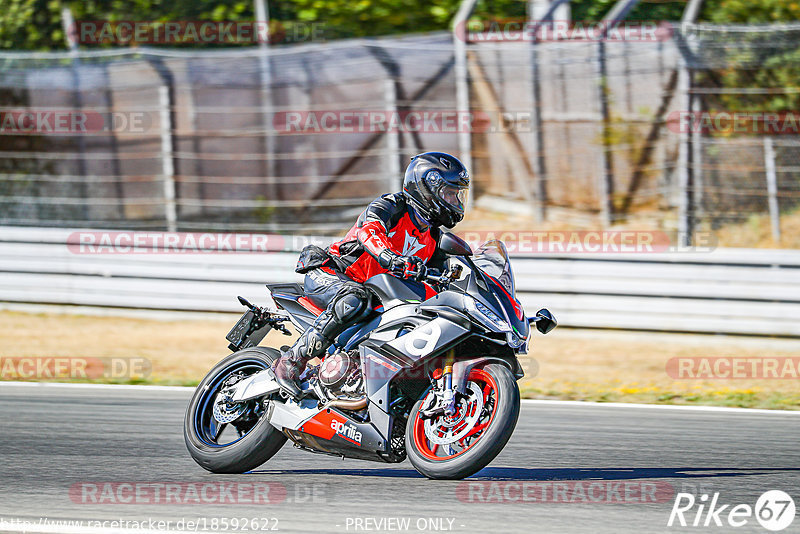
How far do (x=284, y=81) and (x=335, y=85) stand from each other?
0.78 meters

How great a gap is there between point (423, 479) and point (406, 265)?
116 cm

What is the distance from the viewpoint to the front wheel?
5176 millimetres

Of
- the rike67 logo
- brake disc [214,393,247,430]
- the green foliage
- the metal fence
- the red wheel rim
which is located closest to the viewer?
the rike67 logo

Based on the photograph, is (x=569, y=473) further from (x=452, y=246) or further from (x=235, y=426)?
(x=235, y=426)

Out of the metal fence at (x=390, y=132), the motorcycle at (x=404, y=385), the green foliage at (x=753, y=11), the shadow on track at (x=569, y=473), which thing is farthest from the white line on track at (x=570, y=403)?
the green foliage at (x=753, y=11)

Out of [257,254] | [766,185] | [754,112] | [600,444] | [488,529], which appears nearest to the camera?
[488,529]

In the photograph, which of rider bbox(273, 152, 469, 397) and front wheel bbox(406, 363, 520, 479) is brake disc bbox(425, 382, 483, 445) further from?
rider bbox(273, 152, 469, 397)

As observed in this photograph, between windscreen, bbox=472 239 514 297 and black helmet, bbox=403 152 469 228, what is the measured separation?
216 millimetres

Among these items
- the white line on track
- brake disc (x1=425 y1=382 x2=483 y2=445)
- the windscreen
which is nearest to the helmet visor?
the windscreen

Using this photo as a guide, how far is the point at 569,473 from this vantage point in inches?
240

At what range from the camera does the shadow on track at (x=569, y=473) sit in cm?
597

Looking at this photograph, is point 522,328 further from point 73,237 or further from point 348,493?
point 73,237

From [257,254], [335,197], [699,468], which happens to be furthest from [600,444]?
[335,197]

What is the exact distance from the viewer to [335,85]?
52.7 ft
